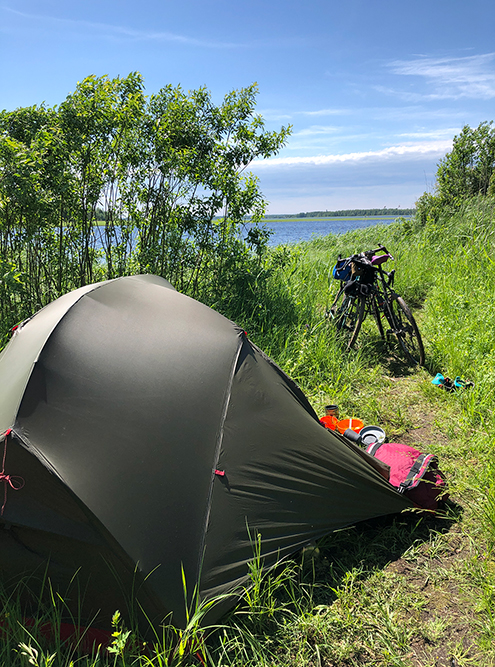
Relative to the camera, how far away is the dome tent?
76.0 inches

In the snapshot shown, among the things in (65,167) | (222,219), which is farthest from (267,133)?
(65,167)

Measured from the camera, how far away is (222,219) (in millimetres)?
5781

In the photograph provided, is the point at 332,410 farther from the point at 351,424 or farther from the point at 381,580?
the point at 381,580

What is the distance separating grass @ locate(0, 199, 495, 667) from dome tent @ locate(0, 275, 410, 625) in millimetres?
155

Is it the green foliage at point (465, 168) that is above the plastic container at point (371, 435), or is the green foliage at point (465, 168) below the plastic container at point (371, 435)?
above

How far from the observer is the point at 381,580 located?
2377 mm

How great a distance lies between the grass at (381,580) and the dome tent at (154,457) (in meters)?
0.15

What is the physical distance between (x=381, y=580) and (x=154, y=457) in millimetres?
1397

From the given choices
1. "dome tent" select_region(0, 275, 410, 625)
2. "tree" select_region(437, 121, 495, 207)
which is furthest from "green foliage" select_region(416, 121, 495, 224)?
"dome tent" select_region(0, 275, 410, 625)

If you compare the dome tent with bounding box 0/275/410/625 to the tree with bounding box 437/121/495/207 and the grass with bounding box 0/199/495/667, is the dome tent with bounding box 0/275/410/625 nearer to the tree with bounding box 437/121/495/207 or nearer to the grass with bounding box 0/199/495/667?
the grass with bounding box 0/199/495/667

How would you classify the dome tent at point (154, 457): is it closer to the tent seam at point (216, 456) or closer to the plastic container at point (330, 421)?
the tent seam at point (216, 456)

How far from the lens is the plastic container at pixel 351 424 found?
3797 mm

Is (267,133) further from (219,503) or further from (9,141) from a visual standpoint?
(219,503)

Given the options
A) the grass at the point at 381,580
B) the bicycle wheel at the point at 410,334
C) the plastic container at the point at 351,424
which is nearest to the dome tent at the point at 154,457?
the grass at the point at 381,580
